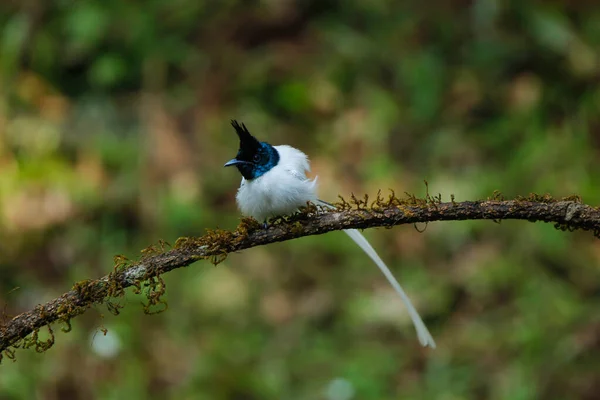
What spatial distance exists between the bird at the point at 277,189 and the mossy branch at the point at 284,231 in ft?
1.10

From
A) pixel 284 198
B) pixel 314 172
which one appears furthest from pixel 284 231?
pixel 314 172

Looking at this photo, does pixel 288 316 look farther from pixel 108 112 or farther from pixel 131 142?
pixel 108 112

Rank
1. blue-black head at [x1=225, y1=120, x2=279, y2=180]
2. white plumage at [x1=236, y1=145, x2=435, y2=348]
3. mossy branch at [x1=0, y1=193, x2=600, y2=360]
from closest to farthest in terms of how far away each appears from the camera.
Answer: mossy branch at [x1=0, y1=193, x2=600, y2=360], white plumage at [x1=236, y1=145, x2=435, y2=348], blue-black head at [x1=225, y1=120, x2=279, y2=180]

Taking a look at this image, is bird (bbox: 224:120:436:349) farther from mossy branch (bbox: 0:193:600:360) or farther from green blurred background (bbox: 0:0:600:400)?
green blurred background (bbox: 0:0:600:400)

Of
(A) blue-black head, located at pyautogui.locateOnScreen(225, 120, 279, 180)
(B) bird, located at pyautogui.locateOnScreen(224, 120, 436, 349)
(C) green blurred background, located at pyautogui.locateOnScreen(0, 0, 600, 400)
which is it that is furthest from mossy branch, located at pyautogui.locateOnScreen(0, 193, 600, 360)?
(C) green blurred background, located at pyautogui.locateOnScreen(0, 0, 600, 400)

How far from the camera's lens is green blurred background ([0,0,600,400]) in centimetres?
591

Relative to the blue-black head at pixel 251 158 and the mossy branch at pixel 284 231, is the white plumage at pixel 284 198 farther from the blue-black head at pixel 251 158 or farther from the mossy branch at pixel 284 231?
the mossy branch at pixel 284 231

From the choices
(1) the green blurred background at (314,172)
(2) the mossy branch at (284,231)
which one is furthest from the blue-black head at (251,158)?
(1) the green blurred background at (314,172)

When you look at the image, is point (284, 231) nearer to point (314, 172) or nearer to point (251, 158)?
point (251, 158)

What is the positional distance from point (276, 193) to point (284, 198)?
5 centimetres

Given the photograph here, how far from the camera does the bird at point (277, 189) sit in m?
3.17

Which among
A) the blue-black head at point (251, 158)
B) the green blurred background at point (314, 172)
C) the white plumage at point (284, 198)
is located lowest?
the white plumage at point (284, 198)

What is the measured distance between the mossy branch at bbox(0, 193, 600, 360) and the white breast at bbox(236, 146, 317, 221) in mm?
345

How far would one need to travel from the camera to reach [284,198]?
10.4 feet
